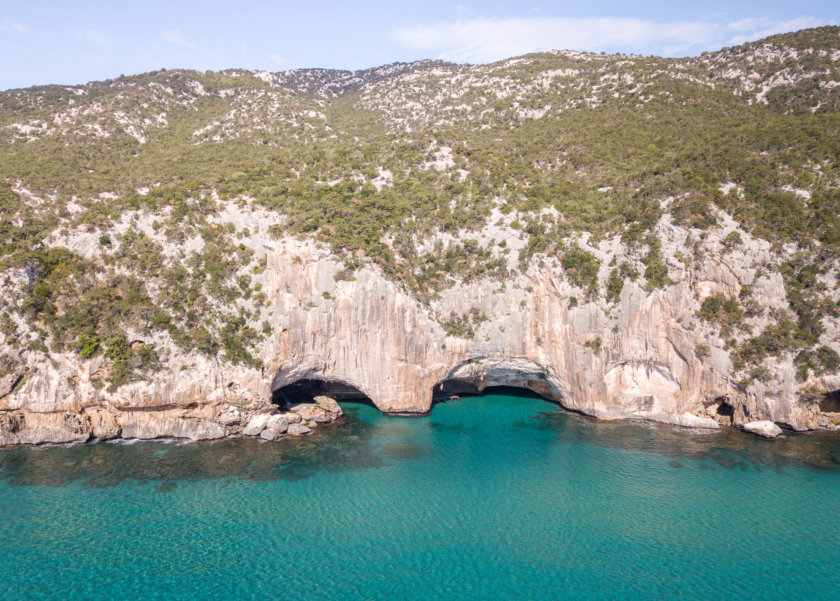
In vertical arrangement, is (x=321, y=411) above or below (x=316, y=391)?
below

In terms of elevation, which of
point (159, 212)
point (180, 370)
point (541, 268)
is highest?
point (159, 212)

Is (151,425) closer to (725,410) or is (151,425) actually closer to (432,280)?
(432,280)

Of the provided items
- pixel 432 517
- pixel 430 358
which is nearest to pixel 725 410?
pixel 430 358

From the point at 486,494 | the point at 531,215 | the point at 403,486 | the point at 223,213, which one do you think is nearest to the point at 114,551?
the point at 403,486

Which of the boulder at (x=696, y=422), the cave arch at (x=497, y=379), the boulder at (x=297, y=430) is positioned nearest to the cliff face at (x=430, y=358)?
the boulder at (x=696, y=422)

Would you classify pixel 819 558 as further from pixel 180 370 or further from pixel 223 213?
pixel 223 213

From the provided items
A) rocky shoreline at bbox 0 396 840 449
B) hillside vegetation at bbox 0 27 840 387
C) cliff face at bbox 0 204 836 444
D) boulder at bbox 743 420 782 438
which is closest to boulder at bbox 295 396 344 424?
rocky shoreline at bbox 0 396 840 449
